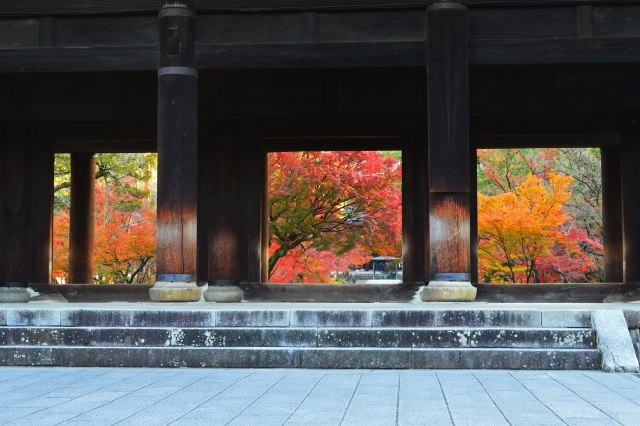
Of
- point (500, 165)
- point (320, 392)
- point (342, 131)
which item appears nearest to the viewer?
point (320, 392)

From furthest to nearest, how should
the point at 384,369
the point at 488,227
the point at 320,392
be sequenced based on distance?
the point at 488,227 → the point at 384,369 → the point at 320,392

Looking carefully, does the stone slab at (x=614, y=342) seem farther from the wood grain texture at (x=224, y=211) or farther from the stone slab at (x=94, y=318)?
the wood grain texture at (x=224, y=211)

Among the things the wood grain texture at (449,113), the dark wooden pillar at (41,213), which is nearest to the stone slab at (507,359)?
the wood grain texture at (449,113)

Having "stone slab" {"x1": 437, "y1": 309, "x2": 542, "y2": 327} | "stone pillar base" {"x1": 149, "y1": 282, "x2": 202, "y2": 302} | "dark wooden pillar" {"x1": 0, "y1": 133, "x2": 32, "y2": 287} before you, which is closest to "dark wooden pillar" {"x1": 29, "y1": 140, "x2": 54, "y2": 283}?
"dark wooden pillar" {"x1": 0, "y1": 133, "x2": 32, "y2": 287}

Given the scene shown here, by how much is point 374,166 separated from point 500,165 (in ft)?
17.9

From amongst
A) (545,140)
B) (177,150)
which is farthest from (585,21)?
(177,150)

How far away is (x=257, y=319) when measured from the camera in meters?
8.59

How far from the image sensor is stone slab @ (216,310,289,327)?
8.59m

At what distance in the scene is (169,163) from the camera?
10.3 metres

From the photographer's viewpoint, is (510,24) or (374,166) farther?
(374,166)

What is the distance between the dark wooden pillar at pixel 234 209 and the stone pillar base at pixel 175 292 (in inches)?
146

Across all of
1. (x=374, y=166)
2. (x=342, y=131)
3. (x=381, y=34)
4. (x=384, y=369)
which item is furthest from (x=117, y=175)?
A: (x=384, y=369)

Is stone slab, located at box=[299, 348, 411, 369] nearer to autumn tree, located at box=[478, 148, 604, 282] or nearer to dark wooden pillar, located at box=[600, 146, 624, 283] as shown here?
dark wooden pillar, located at box=[600, 146, 624, 283]

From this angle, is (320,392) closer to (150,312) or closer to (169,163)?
(150,312)
